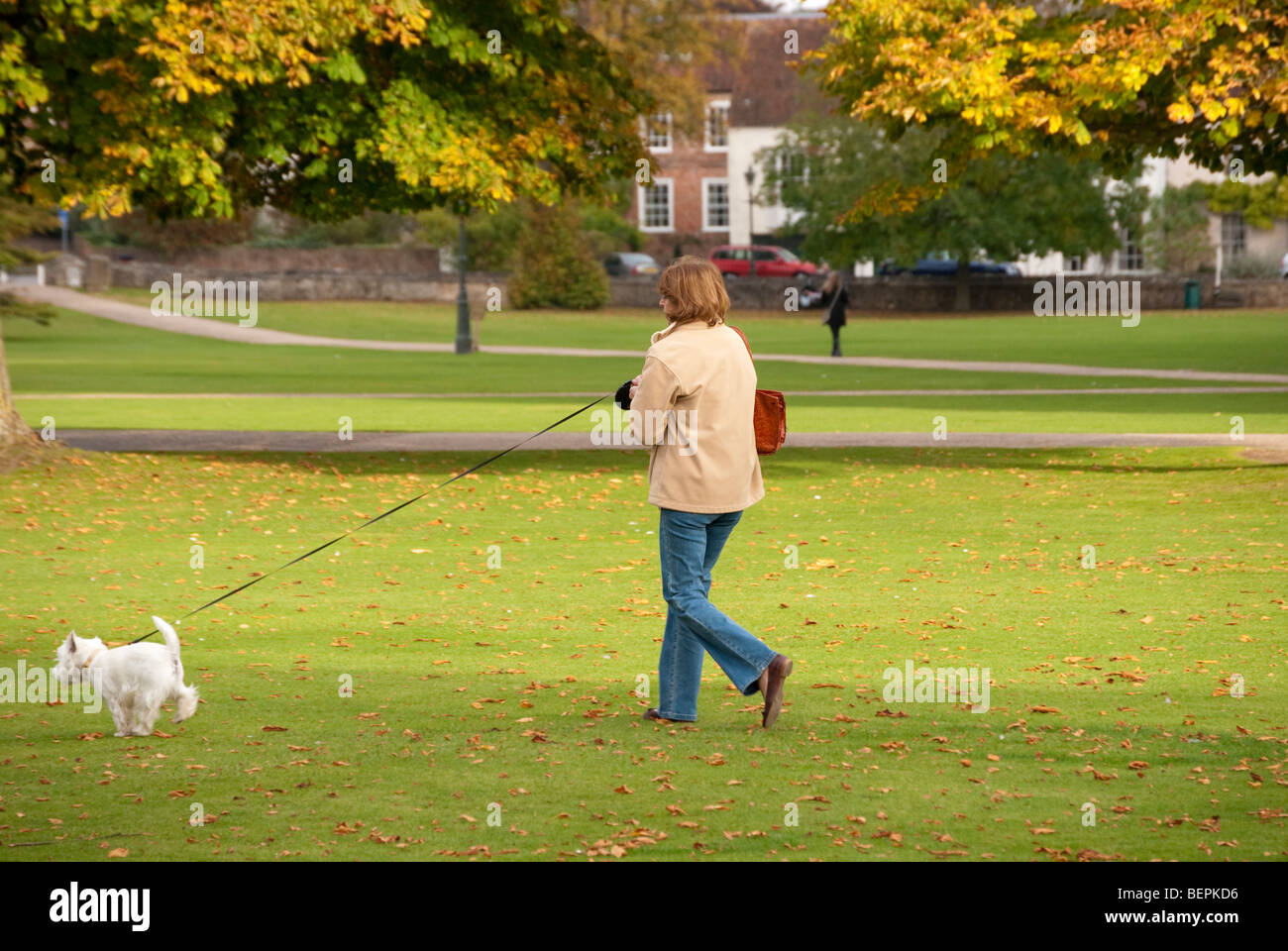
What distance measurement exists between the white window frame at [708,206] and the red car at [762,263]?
827cm

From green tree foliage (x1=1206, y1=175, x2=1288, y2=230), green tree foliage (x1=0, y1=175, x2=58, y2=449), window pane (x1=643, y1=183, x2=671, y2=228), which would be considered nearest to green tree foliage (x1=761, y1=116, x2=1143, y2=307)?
green tree foliage (x1=1206, y1=175, x2=1288, y2=230)

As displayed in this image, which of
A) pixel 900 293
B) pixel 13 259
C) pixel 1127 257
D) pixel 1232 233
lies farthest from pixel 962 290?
pixel 13 259

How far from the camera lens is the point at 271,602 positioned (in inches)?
398

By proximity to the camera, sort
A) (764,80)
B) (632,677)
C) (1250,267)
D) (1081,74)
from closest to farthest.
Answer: (632,677), (1081,74), (1250,267), (764,80)

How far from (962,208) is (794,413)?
112 feet

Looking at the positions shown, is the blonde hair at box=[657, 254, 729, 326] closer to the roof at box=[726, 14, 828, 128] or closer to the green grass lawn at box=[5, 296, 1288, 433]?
the green grass lawn at box=[5, 296, 1288, 433]

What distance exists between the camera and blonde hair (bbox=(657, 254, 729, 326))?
6496 millimetres

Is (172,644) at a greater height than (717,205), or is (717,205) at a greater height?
(717,205)

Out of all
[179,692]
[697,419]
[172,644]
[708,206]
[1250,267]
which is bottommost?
[179,692]

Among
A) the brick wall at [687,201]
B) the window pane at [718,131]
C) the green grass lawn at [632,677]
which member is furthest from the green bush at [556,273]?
the green grass lawn at [632,677]

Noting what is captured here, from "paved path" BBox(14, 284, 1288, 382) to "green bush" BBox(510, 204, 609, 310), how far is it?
11.3 m

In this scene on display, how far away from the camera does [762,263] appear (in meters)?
65.8

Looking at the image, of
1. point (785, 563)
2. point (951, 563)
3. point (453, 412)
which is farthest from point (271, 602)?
point (453, 412)

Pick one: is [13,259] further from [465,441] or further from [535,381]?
[465,441]
